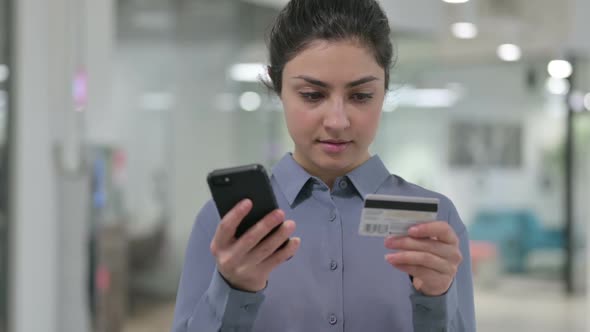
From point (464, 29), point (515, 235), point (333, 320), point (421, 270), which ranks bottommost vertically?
point (515, 235)

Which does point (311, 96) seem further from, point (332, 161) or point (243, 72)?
point (243, 72)

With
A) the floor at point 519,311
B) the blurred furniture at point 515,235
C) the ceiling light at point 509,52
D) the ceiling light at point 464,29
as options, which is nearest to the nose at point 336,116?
the floor at point 519,311

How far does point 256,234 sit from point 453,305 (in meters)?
0.38

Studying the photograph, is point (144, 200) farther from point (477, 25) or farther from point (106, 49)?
point (477, 25)

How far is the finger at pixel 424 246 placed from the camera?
1.12m

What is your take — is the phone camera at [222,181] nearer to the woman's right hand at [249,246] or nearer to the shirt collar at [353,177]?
the woman's right hand at [249,246]

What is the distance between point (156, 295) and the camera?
5.99m

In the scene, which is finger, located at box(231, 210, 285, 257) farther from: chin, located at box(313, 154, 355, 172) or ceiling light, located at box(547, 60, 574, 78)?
ceiling light, located at box(547, 60, 574, 78)

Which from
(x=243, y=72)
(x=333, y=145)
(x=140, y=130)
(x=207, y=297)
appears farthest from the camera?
(x=243, y=72)

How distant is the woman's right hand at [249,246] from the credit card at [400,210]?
0.43 ft

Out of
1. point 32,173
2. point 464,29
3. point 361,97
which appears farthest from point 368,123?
point 464,29

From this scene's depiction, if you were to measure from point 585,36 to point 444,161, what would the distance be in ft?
9.53

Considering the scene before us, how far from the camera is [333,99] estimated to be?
129 centimetres

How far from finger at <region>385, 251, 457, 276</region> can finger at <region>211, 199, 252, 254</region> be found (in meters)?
0.23
